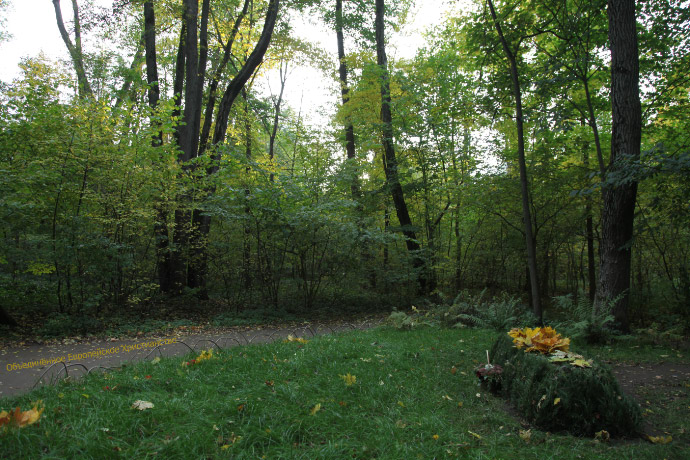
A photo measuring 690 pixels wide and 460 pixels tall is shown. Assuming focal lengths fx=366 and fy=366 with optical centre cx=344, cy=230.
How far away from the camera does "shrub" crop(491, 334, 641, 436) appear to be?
3.02 metres

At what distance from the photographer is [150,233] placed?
347 inches

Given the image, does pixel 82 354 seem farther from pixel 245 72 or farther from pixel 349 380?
pixel 245 72

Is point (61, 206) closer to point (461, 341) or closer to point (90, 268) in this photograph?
point (90, 268)

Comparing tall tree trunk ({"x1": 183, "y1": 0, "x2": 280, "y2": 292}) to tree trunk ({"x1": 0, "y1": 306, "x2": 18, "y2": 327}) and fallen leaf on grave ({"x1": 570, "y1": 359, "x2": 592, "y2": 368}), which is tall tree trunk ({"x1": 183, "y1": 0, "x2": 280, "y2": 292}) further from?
fallen leaf on grave ({"x1": 570, "y1": 359, "x2": 592, "y2": 368})

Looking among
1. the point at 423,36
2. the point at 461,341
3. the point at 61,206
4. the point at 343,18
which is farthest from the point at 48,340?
the point at 423,36

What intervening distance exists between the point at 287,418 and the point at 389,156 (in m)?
11.3

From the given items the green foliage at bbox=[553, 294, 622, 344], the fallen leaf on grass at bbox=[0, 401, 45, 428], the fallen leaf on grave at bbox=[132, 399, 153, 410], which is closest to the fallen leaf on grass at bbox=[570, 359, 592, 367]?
the green foliage at bbox=[553, 294, 622, 344]

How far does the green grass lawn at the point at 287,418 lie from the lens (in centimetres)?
228

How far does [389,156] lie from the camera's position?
43.2ft

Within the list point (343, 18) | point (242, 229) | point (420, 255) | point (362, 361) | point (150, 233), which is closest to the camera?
point (362, 361)

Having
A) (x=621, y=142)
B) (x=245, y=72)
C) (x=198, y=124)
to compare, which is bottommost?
(x=621, y=142)

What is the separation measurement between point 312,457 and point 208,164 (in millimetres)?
9700

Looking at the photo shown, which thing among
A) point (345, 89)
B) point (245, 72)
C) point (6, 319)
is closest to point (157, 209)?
point (6, 319)

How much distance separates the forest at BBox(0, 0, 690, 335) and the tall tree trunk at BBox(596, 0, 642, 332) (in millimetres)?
31
